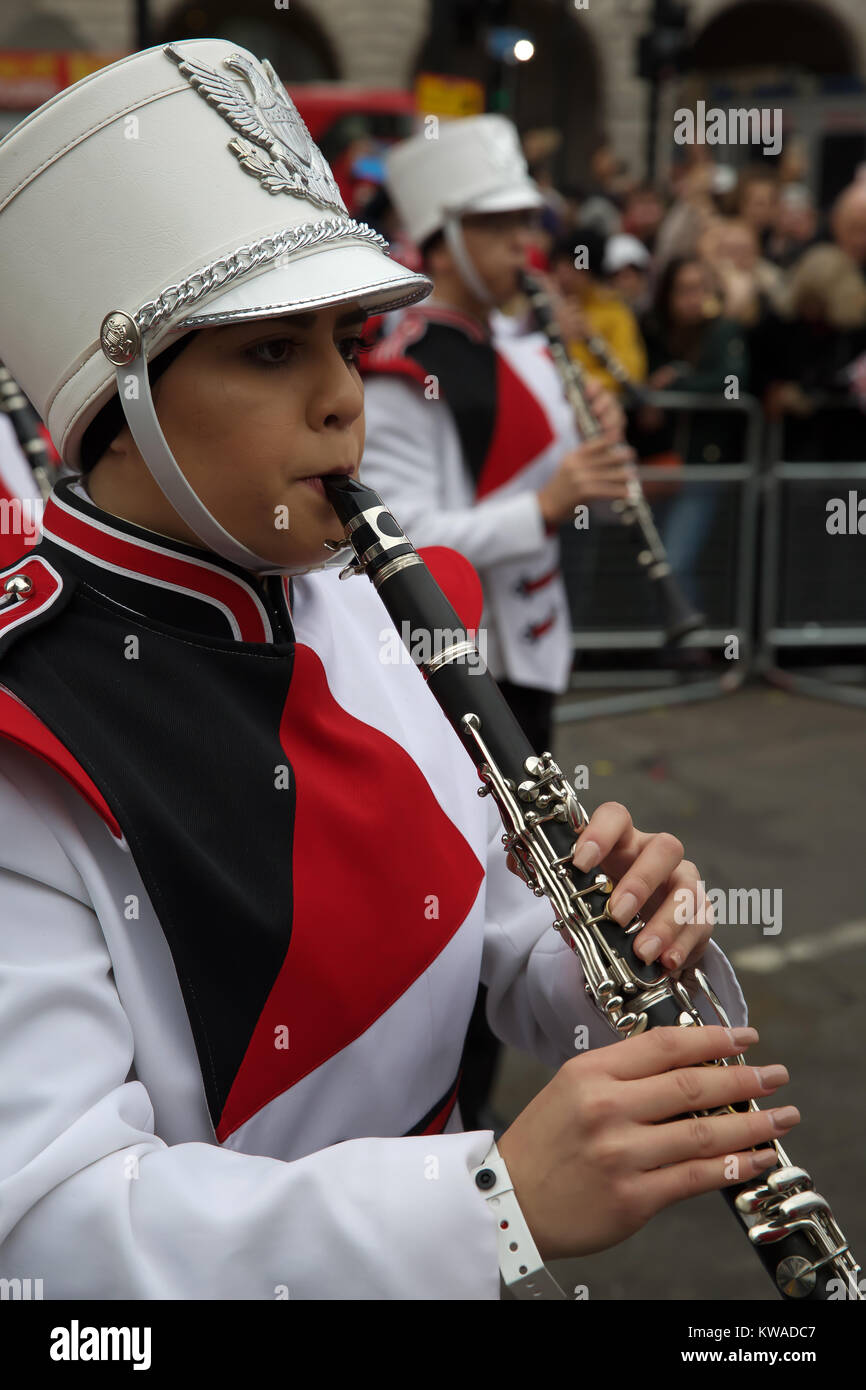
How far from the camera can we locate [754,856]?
18.2ft

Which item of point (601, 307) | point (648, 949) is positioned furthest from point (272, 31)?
point (648, 949)

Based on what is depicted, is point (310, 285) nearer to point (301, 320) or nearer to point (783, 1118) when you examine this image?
point (301, 320)

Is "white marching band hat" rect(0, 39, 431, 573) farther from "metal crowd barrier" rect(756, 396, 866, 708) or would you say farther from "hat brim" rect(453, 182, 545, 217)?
"metal crowd barrier" rect(756, 396, 866, 708)

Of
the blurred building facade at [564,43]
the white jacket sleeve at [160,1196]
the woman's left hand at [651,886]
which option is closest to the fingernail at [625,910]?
the woman's left hand at [651,886]

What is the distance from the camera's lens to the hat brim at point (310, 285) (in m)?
1.35

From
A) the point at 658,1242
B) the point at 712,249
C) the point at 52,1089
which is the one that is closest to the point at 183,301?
the point at 52,1089

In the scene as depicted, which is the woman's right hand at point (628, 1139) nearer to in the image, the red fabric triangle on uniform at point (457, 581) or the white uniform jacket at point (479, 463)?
the red fabric triangle on uniform at point (457, 581)

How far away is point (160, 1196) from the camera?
1231 millimetres

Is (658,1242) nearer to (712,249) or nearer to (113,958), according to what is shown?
(113,958)

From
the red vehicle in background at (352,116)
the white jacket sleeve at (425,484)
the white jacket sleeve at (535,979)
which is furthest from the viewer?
the red vehicle in background at (352,116)

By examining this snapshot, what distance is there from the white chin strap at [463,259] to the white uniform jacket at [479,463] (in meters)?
0.09

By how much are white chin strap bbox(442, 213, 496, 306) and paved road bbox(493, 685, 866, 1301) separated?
2.24m

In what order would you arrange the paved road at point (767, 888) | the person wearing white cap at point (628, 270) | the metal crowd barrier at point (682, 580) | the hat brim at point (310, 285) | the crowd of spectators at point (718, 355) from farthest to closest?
the person wearing white cap at point (628, 270)
the crowd of spectators at point (718, 355)
the metal crowd barrier at point (682, 580)
the paved road at point (767, 888)
the hat brim at point (310, 285)
